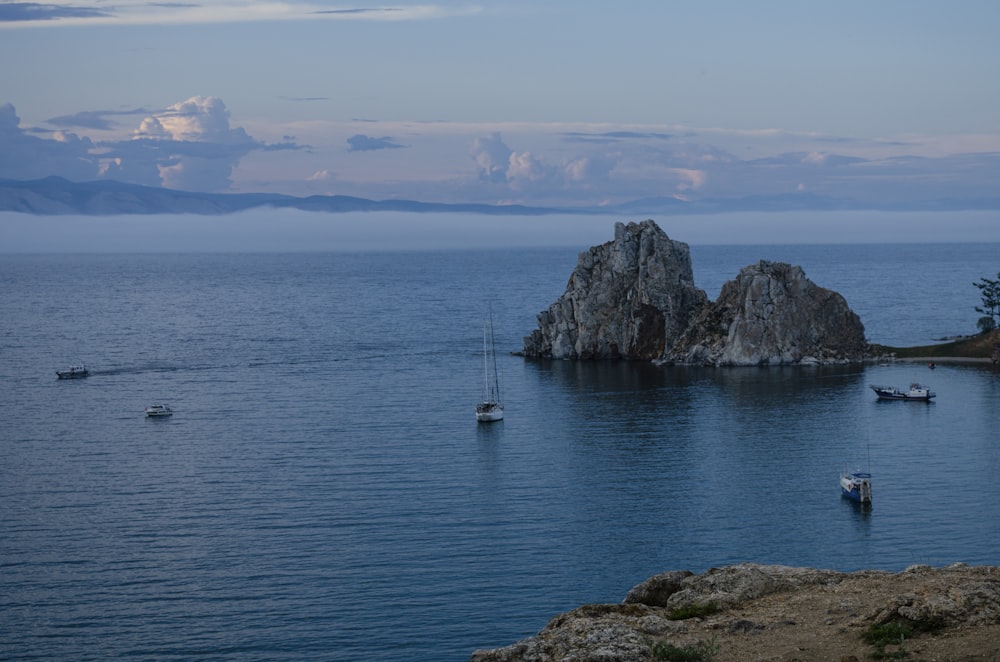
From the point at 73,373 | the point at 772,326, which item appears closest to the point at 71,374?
the point at 73,373

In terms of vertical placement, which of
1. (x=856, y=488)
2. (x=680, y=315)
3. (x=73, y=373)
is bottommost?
(x=856, y=488)

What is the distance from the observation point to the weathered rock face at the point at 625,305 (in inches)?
5541

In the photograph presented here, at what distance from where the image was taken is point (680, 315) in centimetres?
14112

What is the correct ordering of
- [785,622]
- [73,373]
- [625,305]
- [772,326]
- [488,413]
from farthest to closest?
[625,305]
[772,326]
[73,373]
[488,413]
[785,622]

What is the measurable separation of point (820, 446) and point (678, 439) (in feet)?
37.2

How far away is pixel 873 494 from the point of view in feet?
244

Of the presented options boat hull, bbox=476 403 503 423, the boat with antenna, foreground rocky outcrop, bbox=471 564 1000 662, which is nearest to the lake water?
boat hull, bbox=476 403 503 423

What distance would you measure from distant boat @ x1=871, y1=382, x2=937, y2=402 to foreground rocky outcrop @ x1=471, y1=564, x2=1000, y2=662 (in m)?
85.6

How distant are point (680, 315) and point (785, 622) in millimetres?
116607

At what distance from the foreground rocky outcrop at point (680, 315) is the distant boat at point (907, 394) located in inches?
858

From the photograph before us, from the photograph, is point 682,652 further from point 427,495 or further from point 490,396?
point 490,396

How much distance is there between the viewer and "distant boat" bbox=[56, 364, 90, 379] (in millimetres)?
129750

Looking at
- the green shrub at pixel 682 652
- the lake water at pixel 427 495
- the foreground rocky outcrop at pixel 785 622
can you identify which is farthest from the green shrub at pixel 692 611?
the lake water at pixel 427 495

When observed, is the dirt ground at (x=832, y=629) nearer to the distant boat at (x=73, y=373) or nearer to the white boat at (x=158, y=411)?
the white boat at (x=158, y=411)
